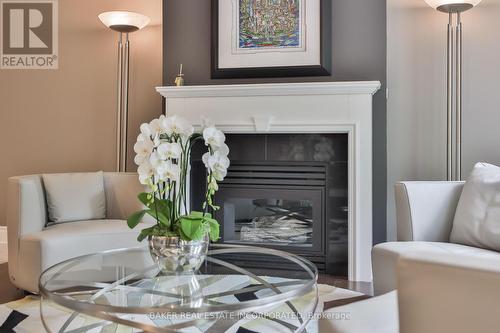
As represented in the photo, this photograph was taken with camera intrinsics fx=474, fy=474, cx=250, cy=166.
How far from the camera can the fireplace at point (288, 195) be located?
337 cm

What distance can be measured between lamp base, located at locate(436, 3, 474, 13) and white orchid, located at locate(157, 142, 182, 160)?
2.31 m

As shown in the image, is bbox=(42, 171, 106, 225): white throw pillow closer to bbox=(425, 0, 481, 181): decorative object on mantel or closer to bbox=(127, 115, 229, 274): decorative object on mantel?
bbox=(127, 115, 229, 274): decorative object on mantel

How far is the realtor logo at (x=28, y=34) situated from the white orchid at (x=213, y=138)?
287cm

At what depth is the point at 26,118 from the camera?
4164mm

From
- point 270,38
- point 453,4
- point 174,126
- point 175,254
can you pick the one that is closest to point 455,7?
point 453,4

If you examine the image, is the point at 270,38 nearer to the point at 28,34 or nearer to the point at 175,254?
the point at 175,254

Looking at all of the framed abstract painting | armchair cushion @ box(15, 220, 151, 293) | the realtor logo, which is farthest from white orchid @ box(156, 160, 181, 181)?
the realtor logo


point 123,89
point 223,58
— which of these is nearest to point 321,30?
point 223,58

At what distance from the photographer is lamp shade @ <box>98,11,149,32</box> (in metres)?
3.60

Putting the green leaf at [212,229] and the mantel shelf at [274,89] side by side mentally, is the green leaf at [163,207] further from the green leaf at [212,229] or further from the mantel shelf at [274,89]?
the mantel shelf at [274,89]

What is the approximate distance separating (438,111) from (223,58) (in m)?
1.62

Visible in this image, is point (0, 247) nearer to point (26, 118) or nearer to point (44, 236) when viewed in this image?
point (26, 118)

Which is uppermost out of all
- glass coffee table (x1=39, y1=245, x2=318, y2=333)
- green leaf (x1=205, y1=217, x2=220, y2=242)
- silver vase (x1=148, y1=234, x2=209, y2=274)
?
green leaf (x1=205, y1=217, x2=220, y2=242)

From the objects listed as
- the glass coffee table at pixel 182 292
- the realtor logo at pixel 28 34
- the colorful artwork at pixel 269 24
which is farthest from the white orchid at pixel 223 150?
the realtor logo at pixel 28 34
